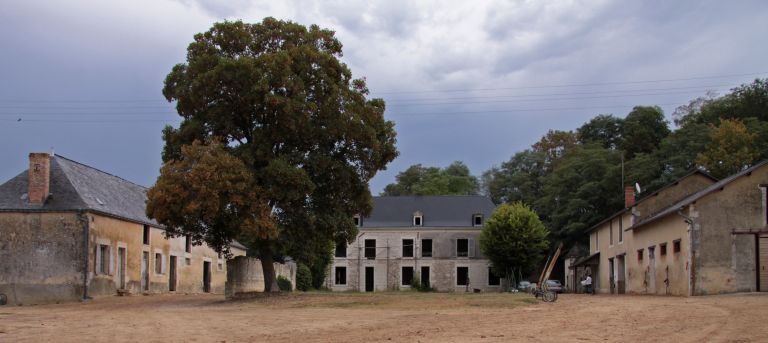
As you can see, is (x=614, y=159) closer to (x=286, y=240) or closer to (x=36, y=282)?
(x=286, y=240)

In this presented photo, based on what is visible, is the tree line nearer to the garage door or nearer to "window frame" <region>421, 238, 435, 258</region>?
"window frame" <region>421, 238, 435, 258</region>

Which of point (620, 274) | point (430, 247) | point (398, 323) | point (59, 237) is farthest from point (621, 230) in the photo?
point (59, 237)

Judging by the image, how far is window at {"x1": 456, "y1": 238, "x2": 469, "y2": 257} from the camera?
67.1 metres

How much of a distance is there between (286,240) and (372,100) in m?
6.70

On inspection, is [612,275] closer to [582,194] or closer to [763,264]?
[763,264]

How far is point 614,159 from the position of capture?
70312mm

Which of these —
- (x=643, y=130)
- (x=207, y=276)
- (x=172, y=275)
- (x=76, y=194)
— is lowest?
(x=207, y=276)

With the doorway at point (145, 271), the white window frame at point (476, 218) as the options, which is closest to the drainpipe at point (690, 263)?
the doorway at point (145, 271)

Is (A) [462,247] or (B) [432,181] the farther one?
(B) [432,181]

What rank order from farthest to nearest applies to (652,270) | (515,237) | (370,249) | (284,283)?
(370,249) < (515,237) < (284,283) < (652,270)

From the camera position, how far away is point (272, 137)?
97.9ft

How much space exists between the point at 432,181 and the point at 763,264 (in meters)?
62.4

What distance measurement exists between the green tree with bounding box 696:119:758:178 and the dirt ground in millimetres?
34769

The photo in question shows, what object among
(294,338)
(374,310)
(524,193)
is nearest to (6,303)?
(374,310)
